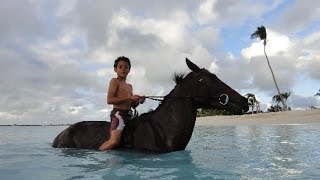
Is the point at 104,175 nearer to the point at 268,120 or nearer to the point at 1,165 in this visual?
the point at 1,165

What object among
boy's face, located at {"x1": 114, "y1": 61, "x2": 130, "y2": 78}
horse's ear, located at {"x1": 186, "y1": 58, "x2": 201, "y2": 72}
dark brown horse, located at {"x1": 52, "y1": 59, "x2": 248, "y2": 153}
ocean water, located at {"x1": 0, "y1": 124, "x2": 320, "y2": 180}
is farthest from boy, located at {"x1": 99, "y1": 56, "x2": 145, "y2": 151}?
horse's ear, located at {"x1": 186, "y1": 58, "x2": 201, "y2": 72}

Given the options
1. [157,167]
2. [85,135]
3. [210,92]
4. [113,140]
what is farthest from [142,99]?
[85,135]

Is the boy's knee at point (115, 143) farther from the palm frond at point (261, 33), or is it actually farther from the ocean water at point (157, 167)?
the palm frond at point (261, 33)

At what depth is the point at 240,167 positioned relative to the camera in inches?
233

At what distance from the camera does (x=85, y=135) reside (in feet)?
28.9

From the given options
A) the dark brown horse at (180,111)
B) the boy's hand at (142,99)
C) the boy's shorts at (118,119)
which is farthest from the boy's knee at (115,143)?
the boy's hand at (142,99)

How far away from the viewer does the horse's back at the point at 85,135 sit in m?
8.37

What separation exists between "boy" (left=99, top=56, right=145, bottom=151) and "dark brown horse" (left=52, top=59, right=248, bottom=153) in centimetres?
18

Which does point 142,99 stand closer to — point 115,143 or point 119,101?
point 119,101

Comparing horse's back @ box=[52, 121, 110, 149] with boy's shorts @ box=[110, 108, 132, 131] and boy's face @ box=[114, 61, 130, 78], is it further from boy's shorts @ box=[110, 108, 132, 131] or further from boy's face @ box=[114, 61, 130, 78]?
boy's face @ box=[114, 61, 130, 78]

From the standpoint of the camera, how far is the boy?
7.66m

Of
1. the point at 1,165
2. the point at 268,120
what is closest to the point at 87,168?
the point at 1,165

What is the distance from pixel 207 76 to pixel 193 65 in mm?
370

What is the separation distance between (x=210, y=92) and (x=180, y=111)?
0.68 metres
